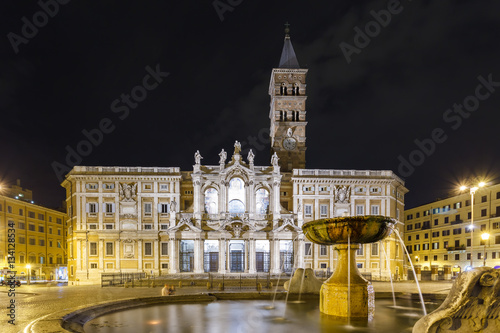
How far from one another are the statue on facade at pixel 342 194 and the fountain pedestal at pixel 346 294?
38.1 m

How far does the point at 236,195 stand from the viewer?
160ft

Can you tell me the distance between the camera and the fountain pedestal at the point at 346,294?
422 inches

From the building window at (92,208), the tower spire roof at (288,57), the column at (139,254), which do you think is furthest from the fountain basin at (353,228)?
the tower spire roof at (288,57)

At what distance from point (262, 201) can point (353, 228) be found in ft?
127

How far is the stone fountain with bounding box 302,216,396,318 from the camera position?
1066 centimetres

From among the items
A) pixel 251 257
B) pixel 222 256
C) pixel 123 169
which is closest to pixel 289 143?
pixel 251 257

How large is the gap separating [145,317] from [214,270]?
36058mm

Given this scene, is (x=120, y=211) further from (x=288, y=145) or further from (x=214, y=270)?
(x=288, y=145)

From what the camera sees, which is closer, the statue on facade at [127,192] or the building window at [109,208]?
the building window at [109,208]

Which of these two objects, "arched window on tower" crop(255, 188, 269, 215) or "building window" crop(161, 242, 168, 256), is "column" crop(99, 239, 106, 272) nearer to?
"building window" crop(161, 242, 168, 256)

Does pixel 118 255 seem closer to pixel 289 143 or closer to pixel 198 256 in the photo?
pixel 198 256

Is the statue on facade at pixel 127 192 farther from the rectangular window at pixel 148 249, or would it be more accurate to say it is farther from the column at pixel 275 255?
the column at pixel 275 255

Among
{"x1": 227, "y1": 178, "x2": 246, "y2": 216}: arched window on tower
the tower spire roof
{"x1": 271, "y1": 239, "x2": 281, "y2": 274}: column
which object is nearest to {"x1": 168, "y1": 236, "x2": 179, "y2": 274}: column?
{"x1": 227, "y1": 178, "x2": 246, "y2": 216}: arched window on tower

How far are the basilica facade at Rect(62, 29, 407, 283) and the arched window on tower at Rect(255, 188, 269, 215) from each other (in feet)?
0.44
